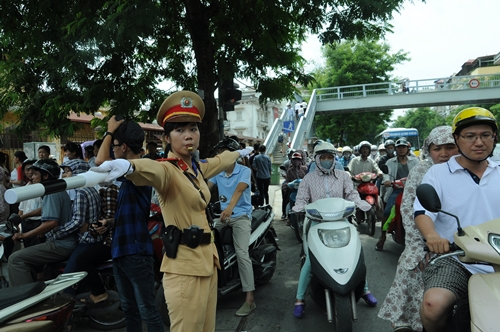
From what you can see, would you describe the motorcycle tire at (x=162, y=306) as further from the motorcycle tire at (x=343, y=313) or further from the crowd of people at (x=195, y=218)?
the motorcycle tire at (x=343, y=313)

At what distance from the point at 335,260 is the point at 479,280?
1748 mm

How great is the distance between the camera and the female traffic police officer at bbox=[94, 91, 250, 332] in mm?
2340

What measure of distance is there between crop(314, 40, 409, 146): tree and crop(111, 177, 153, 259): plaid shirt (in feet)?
→ 101

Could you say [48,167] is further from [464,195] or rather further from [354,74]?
[354,74]

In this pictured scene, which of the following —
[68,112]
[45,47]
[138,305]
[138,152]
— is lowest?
[138,305]

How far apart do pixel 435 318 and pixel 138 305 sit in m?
2.05

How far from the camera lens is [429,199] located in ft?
7.35

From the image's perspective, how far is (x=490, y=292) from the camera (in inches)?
74.7

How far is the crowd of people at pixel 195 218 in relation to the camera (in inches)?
92.4

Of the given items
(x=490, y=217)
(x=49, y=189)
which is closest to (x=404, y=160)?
(x=490, y=217)

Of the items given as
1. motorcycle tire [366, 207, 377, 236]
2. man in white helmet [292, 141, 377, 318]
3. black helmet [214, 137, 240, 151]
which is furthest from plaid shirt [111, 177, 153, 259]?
motorcycle tire [366, 207, 377, 236]

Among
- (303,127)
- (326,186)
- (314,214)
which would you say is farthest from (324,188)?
(303,127)

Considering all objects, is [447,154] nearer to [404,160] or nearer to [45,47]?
[404,160]

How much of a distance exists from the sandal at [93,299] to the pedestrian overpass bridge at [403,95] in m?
24.8
